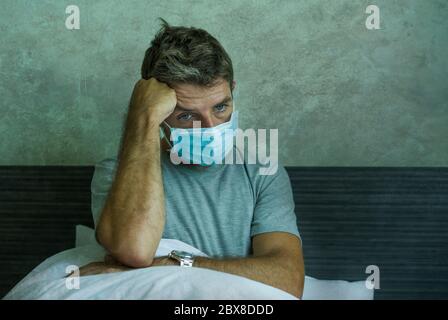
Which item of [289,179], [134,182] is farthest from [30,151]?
[289,179]

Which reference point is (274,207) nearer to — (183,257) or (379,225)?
(183,257)

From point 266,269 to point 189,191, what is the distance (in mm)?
331

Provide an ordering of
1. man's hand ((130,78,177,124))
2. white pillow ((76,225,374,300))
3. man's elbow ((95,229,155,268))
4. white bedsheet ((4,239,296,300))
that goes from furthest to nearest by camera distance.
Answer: white pillow ((76,225,374,300))
man's hand ((130,78,177,124))
man's elbow ((95,229,155,268))
white bedsheet ((4,239,296,300))

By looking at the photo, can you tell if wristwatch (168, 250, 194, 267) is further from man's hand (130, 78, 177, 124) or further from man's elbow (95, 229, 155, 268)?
man's hand (130, 78, 177, 124)

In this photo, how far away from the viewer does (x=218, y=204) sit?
1.46 meters

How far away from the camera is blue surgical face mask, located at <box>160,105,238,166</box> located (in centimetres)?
140

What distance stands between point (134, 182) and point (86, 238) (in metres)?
0.49

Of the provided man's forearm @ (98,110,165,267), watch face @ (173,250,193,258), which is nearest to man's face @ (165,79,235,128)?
man's forearm @ (98,110,165,267)

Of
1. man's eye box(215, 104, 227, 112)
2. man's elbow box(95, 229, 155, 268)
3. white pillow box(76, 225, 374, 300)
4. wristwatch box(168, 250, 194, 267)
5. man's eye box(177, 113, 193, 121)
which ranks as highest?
man's eye box(215, 104, 227, 112)

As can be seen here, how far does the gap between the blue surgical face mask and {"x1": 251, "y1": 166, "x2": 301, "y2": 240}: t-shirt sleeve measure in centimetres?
14

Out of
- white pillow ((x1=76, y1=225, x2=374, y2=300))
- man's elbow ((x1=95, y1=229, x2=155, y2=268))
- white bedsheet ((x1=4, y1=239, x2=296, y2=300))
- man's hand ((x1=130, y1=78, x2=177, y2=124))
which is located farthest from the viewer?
white pillow ((x1=76, y1=225, x2=374, y2=300))

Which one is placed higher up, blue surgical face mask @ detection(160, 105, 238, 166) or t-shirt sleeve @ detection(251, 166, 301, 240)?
blue surgical face mask @ detection(160, 105, 238, 166)

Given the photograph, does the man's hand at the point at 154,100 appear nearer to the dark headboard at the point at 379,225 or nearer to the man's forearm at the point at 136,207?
the man's forearm at the point at 136,207

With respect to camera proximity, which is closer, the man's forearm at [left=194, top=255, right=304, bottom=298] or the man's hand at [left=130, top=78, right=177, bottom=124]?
the man's forearm at [left=194, top=255, right=304, bottom=298]
